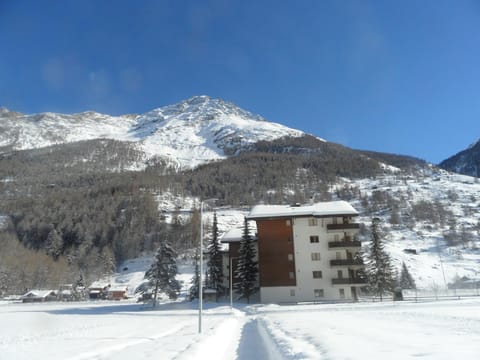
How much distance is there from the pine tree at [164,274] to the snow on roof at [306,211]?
15.2 meters

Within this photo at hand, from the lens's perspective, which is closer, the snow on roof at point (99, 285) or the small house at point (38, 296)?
the small house at point (38, 296)

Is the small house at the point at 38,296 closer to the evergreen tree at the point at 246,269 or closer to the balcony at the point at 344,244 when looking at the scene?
the evergreen tree at the point at 246,269

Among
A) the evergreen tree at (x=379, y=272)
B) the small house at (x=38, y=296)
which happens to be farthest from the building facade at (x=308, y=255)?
the small house at (x=38, y=296)

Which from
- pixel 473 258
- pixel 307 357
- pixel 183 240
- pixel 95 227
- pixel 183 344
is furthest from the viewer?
pixel 95 227

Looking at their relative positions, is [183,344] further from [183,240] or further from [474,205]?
[474,205]

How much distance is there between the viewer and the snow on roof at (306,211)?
61.2 metres

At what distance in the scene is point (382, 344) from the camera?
12.1 meters

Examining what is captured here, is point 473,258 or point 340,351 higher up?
point 473,258

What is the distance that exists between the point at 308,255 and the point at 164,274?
949 inches

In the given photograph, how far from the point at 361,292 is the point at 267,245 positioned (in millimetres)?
18903

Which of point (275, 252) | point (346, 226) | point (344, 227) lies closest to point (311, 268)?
point (275, 252)

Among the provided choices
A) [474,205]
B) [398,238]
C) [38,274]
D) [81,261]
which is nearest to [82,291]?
[38,274]

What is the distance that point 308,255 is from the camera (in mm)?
60094

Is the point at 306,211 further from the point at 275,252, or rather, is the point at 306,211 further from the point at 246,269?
the point at 246,269
